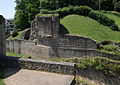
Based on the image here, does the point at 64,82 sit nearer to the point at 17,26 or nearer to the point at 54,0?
the point at 54,0

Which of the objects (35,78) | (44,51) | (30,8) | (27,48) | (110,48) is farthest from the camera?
(30,8)

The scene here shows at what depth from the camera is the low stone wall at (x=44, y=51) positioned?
65.4 ft

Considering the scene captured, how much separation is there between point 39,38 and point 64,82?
14213mm

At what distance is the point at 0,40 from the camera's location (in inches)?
549

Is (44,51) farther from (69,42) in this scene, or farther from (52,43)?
(69,42)

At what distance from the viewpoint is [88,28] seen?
78.8ft

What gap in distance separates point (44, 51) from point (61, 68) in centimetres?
1223

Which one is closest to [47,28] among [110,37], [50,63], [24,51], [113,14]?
[24,51]

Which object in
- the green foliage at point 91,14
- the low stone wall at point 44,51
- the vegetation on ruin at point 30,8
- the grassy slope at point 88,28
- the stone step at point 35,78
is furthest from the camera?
the vegetation on ruin at point 30,8

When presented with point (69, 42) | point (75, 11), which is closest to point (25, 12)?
point (75, 11)

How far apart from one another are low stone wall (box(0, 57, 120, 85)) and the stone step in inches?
11.1

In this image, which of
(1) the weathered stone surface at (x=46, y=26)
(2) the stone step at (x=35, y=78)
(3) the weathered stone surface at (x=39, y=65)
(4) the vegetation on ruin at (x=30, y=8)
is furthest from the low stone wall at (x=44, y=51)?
(4) the vegetation on ruin at (x=30, y=8)

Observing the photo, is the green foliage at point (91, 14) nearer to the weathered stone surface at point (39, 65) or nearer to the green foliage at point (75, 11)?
the green foliage at point (75, 11)

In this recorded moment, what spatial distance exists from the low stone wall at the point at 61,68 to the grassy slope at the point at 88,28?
11.2m
